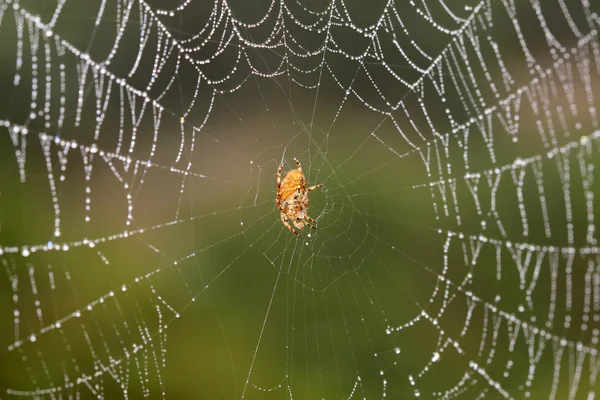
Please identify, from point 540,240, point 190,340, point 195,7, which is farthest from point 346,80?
point 190,340

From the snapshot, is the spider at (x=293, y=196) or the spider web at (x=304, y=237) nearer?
the spider at (x=293, y=196)

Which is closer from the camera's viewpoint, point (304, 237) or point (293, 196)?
point (293, 196)

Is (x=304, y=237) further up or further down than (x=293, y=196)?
further down

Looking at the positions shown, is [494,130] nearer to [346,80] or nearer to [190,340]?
[346,80]

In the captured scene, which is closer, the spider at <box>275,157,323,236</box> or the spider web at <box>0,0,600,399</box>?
the spider at <box>275,157,323,236</box>
